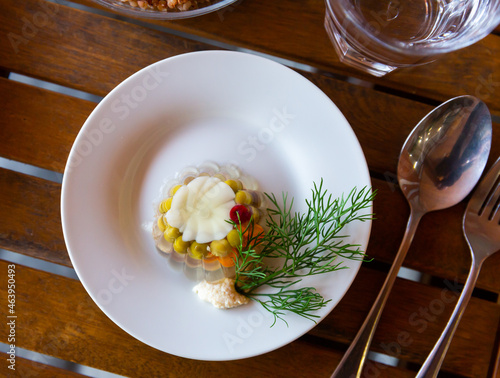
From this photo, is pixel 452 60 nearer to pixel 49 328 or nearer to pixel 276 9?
pixel 276 9

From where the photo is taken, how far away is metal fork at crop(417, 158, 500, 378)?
65 centimetres

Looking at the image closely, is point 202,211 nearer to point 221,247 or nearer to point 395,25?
point 221,247

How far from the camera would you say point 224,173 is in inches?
26.0

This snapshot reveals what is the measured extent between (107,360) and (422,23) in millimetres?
733

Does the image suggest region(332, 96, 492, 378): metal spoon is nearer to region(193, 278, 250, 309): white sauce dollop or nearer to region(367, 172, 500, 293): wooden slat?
region(367, 172, 500, 293): wooden slat

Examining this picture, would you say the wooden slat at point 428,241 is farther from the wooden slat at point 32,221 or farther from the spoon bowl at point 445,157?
the wooden slat at point 32,221

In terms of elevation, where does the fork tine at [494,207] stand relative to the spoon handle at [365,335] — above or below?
above

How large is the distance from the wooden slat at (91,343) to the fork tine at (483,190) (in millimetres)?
329

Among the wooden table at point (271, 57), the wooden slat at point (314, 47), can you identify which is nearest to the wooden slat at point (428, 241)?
the wooden table at point (271, 57)

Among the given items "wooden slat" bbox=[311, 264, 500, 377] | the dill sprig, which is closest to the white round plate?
the dill sprig

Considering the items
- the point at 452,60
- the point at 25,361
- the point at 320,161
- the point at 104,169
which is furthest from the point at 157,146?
the point at 452,60

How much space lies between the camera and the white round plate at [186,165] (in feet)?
1.95

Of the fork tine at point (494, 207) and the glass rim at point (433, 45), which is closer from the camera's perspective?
the glass rim at point (433, 45)

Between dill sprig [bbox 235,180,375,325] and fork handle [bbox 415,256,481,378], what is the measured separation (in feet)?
0.64
